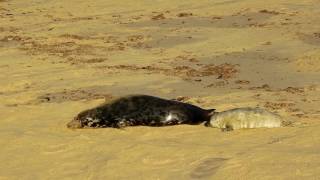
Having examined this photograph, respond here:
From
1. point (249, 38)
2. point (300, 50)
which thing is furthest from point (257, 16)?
point (300, 50)

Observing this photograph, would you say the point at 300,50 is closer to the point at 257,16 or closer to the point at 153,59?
the point at 153,59

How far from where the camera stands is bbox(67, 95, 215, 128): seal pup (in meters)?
7.75

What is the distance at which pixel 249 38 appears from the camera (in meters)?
16.1

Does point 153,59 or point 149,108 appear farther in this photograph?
point 153,59

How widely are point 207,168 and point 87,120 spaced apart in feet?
8.18

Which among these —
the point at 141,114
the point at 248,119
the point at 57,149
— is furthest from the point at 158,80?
the point at 57,149

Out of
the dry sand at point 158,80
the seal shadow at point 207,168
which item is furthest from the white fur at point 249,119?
the seal shadow at point 207,168

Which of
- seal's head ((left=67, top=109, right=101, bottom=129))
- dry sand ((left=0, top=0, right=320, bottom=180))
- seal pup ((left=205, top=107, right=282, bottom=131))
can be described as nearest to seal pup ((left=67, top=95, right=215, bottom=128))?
seal's head ((left=67, top=109, right=101, bottom=129))

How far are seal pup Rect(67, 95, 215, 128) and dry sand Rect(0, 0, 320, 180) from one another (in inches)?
6.8

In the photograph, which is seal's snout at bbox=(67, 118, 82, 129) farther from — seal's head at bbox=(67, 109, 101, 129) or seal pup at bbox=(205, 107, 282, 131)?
seal pup at bbox=(205, 107, 282, 131)

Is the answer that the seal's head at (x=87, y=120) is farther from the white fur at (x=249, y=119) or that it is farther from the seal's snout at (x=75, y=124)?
the white fur at (x=249, y=119)

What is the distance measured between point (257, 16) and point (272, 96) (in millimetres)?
9658

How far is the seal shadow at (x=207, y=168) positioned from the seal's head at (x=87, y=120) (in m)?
2.22

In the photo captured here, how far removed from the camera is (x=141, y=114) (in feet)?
25.6
